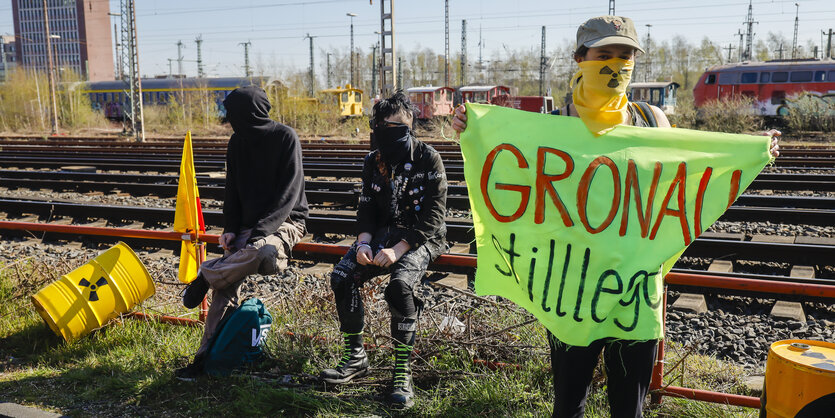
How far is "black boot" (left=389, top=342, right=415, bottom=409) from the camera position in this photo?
369 cm

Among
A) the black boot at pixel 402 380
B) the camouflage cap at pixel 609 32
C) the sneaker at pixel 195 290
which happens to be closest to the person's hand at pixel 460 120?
the camouflage cap at pixel 609 32

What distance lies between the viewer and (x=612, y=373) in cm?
272

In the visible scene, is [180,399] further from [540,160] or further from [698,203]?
[698,203]

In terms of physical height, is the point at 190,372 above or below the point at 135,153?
below

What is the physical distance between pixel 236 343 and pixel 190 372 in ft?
1.11

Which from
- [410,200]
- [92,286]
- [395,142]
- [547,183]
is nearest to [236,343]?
[92,286]

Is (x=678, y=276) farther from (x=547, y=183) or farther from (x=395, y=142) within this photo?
(x=395, y=142)

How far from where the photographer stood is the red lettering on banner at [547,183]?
282cm

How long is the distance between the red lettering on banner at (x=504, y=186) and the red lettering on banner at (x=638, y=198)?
1.37 feet

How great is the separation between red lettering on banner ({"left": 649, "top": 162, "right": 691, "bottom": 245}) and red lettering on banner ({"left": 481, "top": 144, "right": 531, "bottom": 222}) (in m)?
0.55

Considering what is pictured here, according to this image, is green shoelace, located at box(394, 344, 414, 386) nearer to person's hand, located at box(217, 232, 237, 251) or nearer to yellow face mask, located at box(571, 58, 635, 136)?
person's hand, located at box(217, 232, 237, 251)

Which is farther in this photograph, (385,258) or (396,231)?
(396,231)

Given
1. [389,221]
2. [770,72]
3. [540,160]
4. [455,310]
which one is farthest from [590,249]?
[770,72]

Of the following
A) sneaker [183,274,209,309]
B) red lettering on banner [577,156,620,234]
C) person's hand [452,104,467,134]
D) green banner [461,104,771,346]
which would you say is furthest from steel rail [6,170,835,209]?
red lettering on banner [577,156,620,234]
